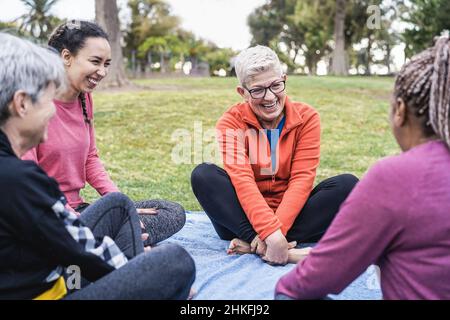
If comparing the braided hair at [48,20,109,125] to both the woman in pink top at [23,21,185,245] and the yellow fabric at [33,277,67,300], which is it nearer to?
the woman in pink top at [23,21,185,245]

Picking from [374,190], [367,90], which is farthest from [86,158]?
[367,90]


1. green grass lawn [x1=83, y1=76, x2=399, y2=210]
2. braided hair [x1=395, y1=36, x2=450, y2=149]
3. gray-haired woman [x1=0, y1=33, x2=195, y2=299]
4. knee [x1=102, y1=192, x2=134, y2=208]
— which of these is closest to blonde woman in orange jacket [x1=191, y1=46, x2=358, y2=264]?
knee [x1=102, y1=192, x2=134, y2=208]

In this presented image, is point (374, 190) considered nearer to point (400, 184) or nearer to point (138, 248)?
point (400, 184)

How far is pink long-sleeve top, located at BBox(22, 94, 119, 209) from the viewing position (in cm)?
304

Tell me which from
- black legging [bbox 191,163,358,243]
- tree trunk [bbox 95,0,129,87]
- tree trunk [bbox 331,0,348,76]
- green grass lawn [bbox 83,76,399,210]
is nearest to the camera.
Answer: black legging [bbox 191,163,358,243]

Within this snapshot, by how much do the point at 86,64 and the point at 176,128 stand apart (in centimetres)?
679

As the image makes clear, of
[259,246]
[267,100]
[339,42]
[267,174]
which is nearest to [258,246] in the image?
[259,246]

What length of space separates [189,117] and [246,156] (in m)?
7.44

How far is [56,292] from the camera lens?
6.42 feet

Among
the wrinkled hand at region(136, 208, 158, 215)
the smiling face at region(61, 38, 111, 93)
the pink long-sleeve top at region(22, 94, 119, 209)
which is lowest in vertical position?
the wrinkled hand at region(136, 208, 158, 215)

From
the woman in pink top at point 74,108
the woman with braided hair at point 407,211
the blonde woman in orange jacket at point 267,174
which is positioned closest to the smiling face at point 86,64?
the woman in pink top at point 74,108

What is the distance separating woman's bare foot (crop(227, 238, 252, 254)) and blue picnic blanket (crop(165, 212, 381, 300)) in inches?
1.7

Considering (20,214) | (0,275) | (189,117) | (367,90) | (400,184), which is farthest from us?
(367,90)

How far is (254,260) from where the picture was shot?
3184mm
